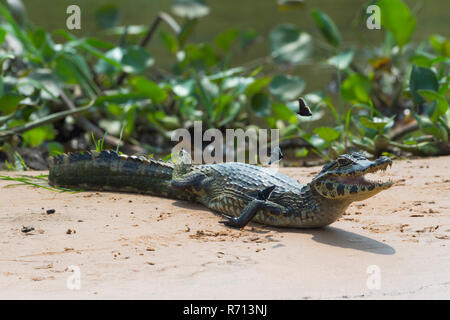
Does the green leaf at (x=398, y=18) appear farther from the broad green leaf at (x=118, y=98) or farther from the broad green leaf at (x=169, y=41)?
the broad green leaf at (x=169, y=41)

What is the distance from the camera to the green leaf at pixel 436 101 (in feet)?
18.3

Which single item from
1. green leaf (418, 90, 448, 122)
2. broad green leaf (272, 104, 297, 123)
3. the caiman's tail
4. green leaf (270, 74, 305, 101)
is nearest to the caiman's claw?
the caiman's tail

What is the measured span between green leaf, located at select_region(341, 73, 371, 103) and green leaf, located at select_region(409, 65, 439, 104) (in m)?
0.98

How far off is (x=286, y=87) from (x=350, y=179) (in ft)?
13.1

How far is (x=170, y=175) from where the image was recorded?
461cm

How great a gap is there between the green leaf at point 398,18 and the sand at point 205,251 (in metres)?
2.93

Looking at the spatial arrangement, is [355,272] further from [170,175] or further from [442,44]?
[442,44]

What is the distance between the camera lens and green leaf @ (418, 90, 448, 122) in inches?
220

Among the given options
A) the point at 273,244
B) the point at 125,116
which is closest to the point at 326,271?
the point at 273,244

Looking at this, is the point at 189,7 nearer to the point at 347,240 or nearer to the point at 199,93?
the point at 199,93

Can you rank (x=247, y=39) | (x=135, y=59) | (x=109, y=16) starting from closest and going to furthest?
(x=135, y=59), (x=247, y=39), (x=109, y=16)

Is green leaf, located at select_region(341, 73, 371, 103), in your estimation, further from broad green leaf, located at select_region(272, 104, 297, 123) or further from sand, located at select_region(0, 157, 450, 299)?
sand, located at select_region(0, 157, 450, 299)

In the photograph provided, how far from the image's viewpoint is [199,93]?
7461 mm

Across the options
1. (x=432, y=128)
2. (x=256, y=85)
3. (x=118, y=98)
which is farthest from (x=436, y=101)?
(x=118, y=98)
